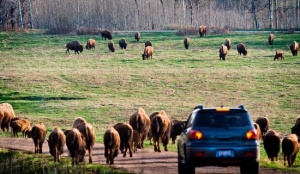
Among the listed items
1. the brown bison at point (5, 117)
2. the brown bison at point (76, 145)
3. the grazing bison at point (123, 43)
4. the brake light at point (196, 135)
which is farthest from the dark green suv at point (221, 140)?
the grazing bison at point (123, 43)

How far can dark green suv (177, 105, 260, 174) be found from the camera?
53.1 feet

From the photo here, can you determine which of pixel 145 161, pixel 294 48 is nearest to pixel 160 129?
pixel 145 161

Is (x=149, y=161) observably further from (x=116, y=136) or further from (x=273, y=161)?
(x=273, y=161)

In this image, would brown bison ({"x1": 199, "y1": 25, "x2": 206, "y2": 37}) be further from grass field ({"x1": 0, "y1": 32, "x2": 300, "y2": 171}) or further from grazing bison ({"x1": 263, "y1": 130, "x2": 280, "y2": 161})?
grazing bison ({"x1": 263, "y1": 130, "x2": 280, "y2": 161})

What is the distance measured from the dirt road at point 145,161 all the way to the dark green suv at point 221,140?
1351mm

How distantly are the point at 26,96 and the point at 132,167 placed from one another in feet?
79.9

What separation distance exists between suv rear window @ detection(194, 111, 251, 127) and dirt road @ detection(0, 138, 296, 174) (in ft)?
5.86

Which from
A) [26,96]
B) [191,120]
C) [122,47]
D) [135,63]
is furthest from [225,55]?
[191,120]

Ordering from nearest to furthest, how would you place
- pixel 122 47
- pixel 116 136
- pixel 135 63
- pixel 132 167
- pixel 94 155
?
pixel 132 167, pixel 116 136, pixel 94 155, pixel 135 63, pixel 122 47

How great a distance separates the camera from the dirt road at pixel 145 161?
1942 centimetres

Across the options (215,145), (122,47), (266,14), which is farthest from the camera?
(266,14)

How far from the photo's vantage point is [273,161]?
2275cm

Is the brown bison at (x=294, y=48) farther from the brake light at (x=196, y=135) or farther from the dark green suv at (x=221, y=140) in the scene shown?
the brake light at (x=196, y=135)

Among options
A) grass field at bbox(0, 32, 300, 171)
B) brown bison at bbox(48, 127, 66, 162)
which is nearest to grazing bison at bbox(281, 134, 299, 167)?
brown bison at bbox(48, 127, 66, 162)
